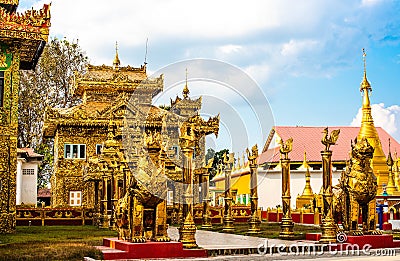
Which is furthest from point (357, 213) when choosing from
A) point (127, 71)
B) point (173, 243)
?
point (127, 71)

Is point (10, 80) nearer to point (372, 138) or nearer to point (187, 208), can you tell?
point (187, 208)

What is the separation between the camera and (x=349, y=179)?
15867 millimetres

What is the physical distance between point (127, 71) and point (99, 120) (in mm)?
5908

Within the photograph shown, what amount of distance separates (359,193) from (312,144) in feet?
88.4

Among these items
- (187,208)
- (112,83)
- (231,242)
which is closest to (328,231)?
(231,242)

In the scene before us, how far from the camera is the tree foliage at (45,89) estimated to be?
141ft

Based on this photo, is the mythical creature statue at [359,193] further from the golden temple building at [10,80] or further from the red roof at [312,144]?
the red roof at [312,144]

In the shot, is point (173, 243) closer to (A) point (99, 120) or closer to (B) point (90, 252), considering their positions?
(B) point (90, 252)

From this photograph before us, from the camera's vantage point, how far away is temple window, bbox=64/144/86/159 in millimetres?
36750

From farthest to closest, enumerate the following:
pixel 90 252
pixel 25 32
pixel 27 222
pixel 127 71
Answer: pixel 127 71, pixel 27 222, pixel 25 32, pixel 90 252

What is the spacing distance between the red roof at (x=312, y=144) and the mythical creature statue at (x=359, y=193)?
24.2 metres

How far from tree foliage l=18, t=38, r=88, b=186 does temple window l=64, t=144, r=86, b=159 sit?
261 inches

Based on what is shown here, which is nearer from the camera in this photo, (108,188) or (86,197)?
(108,188)

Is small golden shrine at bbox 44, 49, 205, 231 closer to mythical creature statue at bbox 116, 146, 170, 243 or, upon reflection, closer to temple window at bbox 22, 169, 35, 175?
temple window at bbox 22, 169, 35, 175
